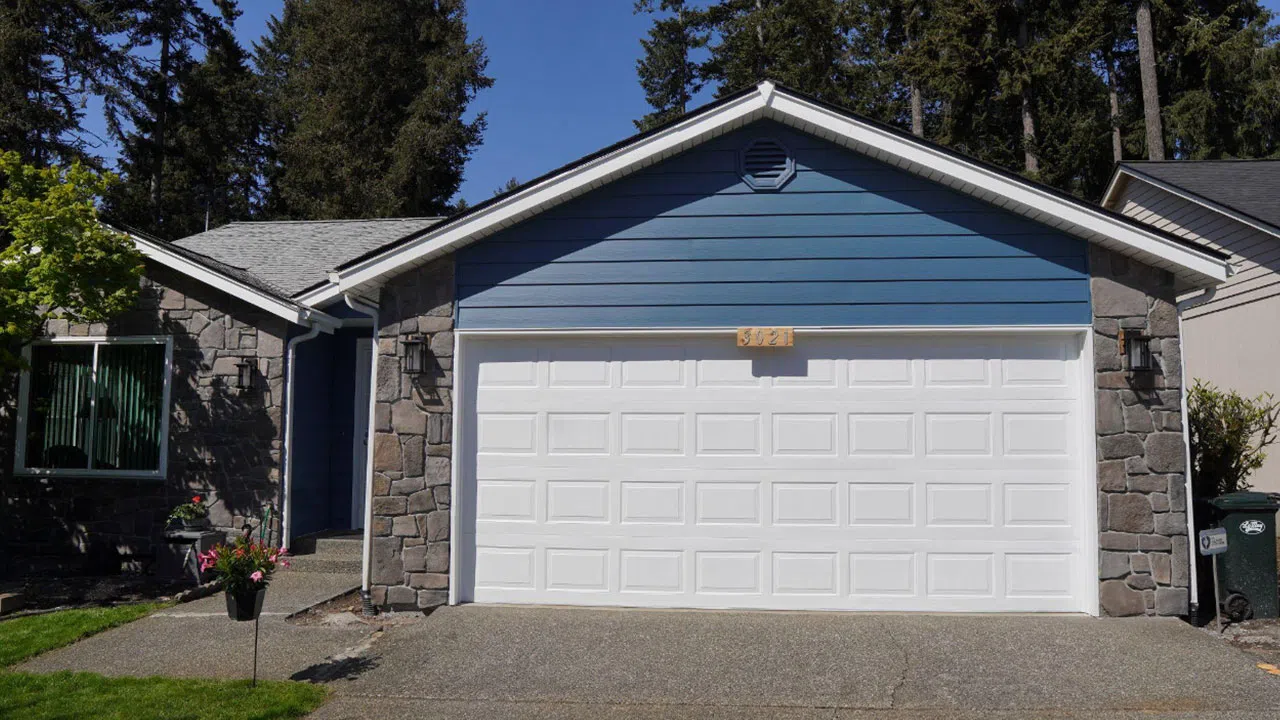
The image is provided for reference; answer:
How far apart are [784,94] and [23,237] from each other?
6780mm

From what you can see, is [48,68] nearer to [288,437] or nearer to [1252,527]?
[288,437]

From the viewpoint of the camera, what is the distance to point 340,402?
1009 cm

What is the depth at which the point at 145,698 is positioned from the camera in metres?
5.20

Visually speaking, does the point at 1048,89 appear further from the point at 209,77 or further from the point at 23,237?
the point at 209,77

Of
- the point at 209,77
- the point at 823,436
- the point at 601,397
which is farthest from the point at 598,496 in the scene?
the point at 209,77

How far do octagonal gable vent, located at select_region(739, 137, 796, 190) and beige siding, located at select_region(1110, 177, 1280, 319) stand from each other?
20.7 ft

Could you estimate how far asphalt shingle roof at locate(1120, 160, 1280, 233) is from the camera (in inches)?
433

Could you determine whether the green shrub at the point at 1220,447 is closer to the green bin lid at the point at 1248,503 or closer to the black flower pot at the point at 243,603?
the green bin lid at the point at 1248,503

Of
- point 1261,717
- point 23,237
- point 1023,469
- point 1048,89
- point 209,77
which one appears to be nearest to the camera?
point 1261,717

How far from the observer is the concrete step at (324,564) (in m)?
8.77

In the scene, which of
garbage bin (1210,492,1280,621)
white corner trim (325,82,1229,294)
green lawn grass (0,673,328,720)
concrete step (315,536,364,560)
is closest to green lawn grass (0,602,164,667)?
green lawn grass (0,673,328,720)

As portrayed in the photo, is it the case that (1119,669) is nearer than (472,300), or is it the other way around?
(1119,669)

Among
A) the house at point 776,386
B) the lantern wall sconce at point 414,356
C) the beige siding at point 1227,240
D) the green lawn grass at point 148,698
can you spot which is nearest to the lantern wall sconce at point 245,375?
the house at point 776,386

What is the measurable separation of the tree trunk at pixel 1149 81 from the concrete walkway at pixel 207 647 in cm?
2111
